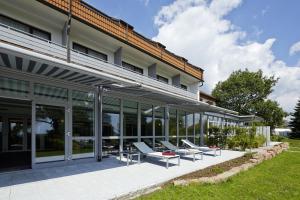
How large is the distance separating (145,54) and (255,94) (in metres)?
38.6

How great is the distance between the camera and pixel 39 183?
795 cm

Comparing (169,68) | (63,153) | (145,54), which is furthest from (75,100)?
(169,68)

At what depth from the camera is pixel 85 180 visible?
845 cm

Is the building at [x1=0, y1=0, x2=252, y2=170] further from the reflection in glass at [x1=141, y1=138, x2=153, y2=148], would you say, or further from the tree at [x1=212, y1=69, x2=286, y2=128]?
the tree at [x1=212, y1=69, x2=286, y2=128]

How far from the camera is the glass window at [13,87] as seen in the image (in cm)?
924

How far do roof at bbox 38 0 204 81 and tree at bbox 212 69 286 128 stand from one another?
30761 millimetres

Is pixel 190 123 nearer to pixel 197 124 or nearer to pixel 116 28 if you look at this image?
pixel 197 124

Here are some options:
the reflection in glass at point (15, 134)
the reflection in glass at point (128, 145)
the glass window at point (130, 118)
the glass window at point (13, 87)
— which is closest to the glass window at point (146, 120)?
the glass window at point (130, 118)

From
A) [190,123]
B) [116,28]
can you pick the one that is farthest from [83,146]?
[190,123]

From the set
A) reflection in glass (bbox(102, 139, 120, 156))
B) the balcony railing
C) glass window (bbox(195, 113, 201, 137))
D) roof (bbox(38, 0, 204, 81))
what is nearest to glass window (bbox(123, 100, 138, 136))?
reflection in glass (bbox(102, 139, 120, 156))

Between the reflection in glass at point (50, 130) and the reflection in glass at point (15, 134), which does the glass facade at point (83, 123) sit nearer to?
the reflection in glass at point (50, 130)

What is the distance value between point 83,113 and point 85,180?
4429 millimetres

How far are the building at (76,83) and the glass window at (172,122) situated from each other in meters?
0.07

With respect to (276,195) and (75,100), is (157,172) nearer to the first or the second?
(276,195)
